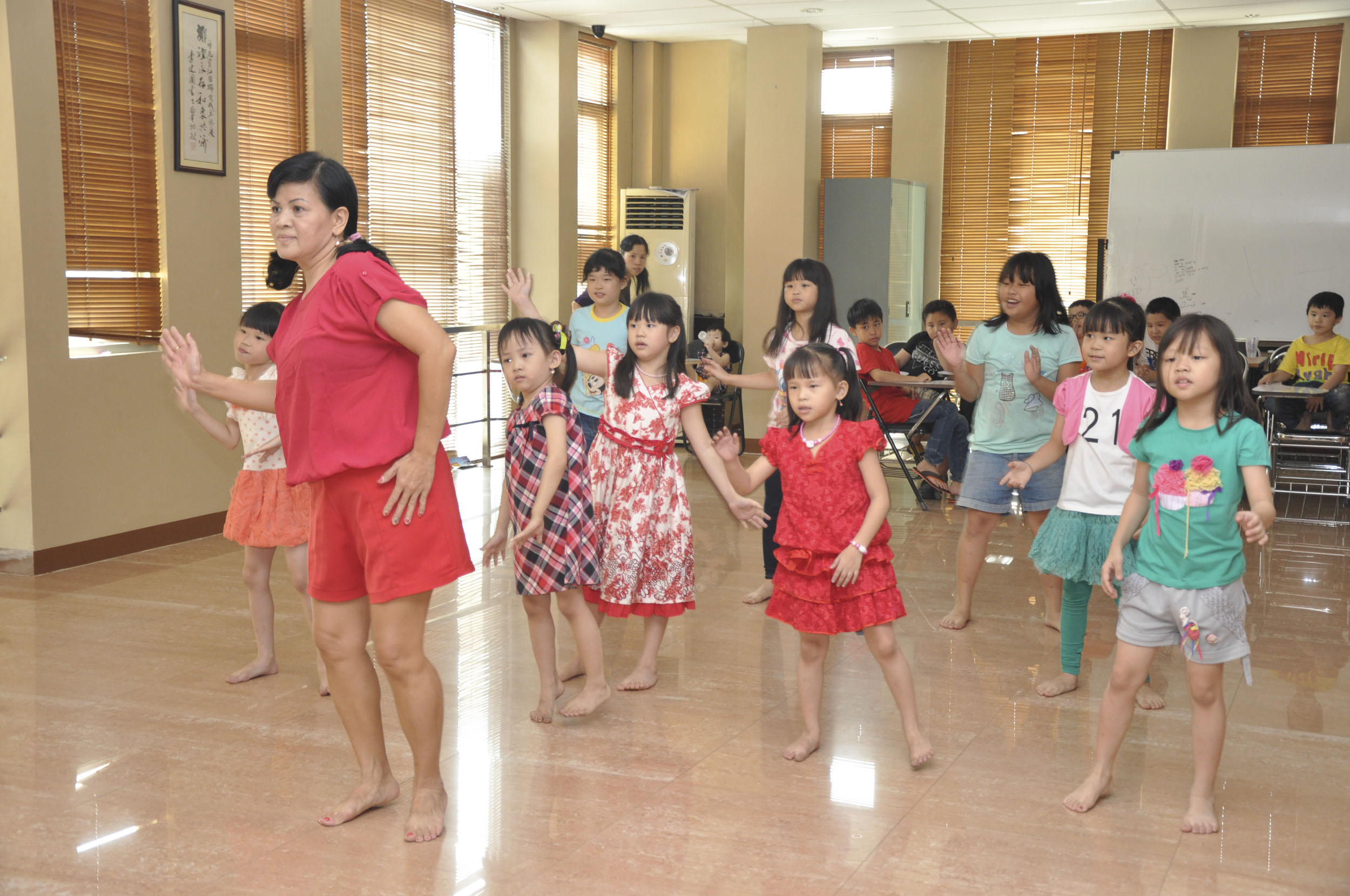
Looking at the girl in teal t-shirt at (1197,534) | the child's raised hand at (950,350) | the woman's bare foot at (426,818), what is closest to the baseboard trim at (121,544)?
the woman's bare foot at (426,818)

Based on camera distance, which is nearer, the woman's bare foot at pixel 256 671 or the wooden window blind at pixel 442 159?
the woman's bare foot at pixel 256 671

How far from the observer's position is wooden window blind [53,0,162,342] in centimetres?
499

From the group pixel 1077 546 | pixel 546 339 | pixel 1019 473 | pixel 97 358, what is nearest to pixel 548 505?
pixel 546 339

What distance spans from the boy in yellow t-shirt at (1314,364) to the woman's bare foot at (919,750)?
15.7 ft

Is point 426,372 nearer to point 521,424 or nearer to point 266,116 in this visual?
point 521,424

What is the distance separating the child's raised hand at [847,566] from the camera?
2732 mm

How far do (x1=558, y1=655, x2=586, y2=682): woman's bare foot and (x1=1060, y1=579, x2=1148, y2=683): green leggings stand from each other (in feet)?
4.62

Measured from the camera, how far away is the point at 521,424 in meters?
3.09

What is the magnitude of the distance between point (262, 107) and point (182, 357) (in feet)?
13.9

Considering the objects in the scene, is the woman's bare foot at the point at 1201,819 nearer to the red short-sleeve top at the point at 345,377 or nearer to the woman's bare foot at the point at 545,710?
the woman's bare foot at the point at 545,710

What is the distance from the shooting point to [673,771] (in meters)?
2.85

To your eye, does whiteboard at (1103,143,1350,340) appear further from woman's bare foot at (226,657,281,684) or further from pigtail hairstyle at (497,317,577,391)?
woman's bare foot at (226,657,281,684)

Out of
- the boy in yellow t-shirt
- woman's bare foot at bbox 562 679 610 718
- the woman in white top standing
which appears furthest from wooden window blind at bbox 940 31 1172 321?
woman's bare foot at bbox 562 679 610 718

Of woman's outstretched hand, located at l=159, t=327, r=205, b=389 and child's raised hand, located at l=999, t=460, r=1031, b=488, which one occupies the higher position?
woman's outstretched hand, located at l=159, t=327, r=205, b=389
